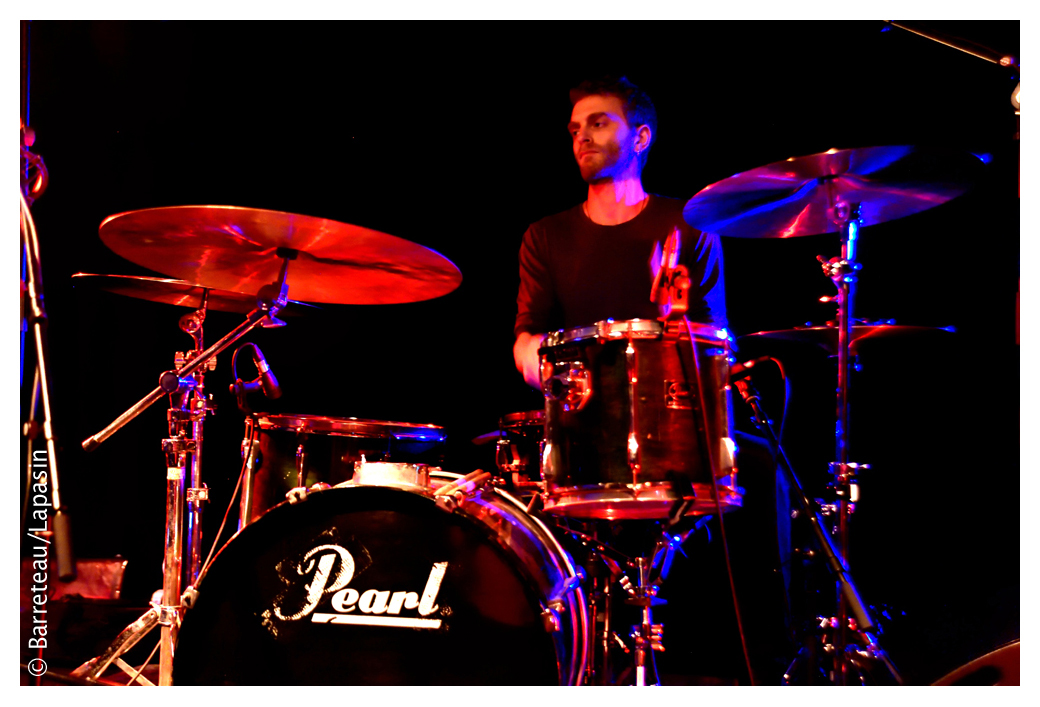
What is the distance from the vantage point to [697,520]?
102 inches

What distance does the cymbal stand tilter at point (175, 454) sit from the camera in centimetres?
285

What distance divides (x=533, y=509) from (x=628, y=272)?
102 centimetres

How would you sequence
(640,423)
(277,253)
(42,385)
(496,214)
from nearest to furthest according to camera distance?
(42,385) → (640,423) → (277,253) → (496,214)

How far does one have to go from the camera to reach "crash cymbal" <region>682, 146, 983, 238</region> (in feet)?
8.16

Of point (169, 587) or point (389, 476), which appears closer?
point (389, 476)

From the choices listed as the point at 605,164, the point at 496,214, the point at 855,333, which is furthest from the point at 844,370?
the point at 496,214

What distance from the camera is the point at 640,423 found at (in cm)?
231

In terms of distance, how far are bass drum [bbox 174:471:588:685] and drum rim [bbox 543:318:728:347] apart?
53 cm

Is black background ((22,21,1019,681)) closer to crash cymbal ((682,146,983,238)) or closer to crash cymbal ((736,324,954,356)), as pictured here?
crash cymbal ((736,324,954,356))

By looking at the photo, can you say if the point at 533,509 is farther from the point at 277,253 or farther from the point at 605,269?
the point at 277,253

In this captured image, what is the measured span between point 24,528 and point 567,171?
2501 mm

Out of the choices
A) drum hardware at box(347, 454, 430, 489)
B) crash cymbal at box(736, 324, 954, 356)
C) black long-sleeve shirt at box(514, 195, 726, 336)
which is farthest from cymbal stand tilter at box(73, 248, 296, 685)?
crash cymbal at box(736, 324, 954, 356)

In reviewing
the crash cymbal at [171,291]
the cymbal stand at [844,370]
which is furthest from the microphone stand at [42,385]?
the cymbal stand at [844,370]
